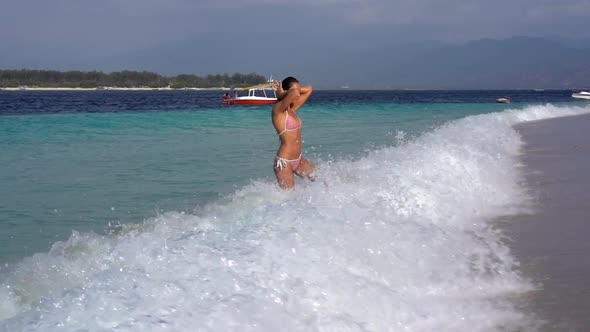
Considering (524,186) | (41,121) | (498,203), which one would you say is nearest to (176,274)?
(498,203)

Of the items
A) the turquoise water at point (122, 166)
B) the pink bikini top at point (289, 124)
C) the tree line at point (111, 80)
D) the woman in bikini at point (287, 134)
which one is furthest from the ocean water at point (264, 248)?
the tree line at point (111, 80)

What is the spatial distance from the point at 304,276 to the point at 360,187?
3748mm

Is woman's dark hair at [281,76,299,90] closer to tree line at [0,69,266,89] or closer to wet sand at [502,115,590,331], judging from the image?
wet sand at [502,115,590,331]

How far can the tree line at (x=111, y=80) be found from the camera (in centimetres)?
12400

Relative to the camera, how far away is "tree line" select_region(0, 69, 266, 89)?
124000 mm

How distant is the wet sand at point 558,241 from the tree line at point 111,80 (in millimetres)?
121499

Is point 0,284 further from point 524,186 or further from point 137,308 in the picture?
point 524,186

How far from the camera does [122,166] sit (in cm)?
1349

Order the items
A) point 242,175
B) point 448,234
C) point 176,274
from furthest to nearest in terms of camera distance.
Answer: point 242,175 < point 448,234 < point 176,274

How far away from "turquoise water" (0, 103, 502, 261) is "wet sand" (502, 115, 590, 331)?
4558 mm

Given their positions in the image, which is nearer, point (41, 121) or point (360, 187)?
point (360, 187)

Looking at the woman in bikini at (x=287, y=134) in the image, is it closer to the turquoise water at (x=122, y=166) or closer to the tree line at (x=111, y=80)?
the turquoise water at (x=122, y=166)

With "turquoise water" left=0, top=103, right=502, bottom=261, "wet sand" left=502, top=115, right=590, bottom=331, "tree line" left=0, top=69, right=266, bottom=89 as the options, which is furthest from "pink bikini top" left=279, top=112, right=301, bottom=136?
"tree line" left=0, top=69, right=266, bottom=89

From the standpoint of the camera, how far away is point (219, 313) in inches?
149
